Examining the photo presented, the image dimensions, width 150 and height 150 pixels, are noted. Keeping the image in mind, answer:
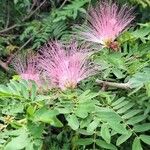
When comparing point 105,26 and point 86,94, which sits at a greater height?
point 105,26

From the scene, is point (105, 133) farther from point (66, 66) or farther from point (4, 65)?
point (4, 65)

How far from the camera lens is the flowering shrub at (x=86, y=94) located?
6.09 feet

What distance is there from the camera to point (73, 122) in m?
1.84

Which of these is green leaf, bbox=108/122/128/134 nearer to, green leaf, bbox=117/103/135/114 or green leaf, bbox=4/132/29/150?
green leaf, bbox=117/103/135/114

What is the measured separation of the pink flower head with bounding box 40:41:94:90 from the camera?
2098 mm

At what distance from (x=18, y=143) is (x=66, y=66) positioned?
0.51 meters

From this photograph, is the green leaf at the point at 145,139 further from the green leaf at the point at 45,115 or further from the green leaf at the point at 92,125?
the green leaf at the point at 45,115

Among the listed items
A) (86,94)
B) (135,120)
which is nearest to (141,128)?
(135,120)

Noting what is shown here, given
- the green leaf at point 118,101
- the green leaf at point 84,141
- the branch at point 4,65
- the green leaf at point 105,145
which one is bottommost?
the green leaf at point 105,145

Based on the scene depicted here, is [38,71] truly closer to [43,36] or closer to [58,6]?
[43,36]

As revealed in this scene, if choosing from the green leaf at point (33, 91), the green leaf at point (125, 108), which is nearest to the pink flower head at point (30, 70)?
the green leaf at point (33, 91)

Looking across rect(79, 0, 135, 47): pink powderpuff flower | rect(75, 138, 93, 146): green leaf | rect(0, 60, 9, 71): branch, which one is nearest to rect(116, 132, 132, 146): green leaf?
rect(75, 138, 93, 146): green leaf

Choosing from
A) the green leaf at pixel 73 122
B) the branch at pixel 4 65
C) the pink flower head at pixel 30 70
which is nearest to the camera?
the green leaf at pixel 73 122

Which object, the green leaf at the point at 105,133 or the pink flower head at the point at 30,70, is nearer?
the green leaf at the point at 105,133
